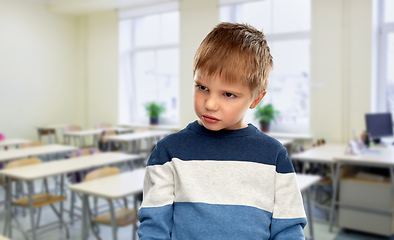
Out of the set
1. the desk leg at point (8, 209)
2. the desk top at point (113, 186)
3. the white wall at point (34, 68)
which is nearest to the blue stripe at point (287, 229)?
the desk top at point (113, 186)

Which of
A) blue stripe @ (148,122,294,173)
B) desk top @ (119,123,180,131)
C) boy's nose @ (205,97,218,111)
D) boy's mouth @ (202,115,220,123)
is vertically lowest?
desk top @ (119,123,180,131)

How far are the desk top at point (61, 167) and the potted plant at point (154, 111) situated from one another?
3.43 metres

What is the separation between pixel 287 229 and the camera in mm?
637

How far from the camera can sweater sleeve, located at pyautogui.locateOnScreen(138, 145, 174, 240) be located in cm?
63

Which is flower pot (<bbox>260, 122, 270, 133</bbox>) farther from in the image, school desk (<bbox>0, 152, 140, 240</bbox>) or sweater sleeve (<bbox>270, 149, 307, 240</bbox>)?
sweater sleeve (<bbox>270, 149, 307, 240</bbox>)

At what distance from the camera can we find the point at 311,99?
530 centimetres

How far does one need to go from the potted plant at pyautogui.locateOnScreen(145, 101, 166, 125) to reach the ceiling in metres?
2.19

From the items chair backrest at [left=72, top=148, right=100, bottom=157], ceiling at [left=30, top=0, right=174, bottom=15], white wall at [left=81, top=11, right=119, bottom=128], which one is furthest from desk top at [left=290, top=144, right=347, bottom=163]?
white wall at [left=81, top=11, right=119, bottom=128]

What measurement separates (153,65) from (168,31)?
847 mm

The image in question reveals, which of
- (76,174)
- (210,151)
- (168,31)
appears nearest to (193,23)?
(168,31)

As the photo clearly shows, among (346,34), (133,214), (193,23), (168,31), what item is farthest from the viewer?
(168,31)

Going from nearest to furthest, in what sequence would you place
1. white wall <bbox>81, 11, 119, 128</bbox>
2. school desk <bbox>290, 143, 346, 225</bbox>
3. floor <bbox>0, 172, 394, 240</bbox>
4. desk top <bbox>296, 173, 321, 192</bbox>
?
desk top <bbox>296, 173, 321, 192</bbox>, floor <bbox>0, 172, 394, 240</bbox>, school desk <bbox>290, 143, 346, 225</bbox>, white wall <bbox>81, 11, 119, 128</bbox>

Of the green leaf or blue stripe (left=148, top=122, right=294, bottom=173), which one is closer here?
blue stripe (left=148, top=122, right=294, bottom=173)

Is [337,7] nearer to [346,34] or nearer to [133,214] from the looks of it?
[346,34]
